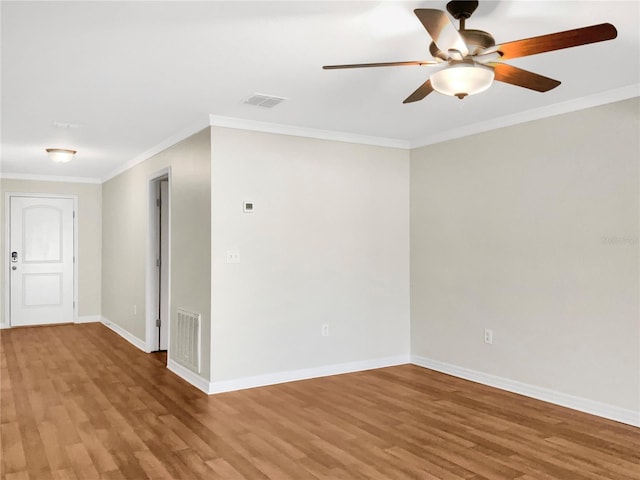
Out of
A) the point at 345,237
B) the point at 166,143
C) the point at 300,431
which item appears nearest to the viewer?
the point at 300,431

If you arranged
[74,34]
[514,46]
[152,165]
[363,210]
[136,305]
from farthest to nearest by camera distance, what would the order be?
[136,305] < [152,165] < [363,210] < [74,34] < [514,46]

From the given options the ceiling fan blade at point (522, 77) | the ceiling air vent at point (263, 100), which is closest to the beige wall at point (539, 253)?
the ceiling fan blade at point (522, 77)

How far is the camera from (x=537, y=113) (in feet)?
14.3

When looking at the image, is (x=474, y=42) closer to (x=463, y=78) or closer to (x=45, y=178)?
(x=463, y=78)

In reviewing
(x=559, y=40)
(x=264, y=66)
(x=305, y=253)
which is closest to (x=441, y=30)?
(x=559, y=40)

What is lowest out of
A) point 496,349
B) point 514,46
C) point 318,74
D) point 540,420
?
point 540,420

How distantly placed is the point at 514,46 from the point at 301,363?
11.5 feet

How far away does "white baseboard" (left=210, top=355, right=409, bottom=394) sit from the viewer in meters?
4.59

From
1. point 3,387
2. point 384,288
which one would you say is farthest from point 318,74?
point 3,387

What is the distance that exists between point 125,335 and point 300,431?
433 cm

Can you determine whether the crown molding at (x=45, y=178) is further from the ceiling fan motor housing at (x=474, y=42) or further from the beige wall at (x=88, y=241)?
the ceiling fan motor housing at (x=474, y=42)

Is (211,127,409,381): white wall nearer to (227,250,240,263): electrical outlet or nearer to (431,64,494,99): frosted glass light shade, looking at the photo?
(227,250,240,263): electrical outlet

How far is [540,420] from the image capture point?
3.83 m

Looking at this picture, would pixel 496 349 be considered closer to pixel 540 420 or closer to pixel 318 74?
pixel 540 420
